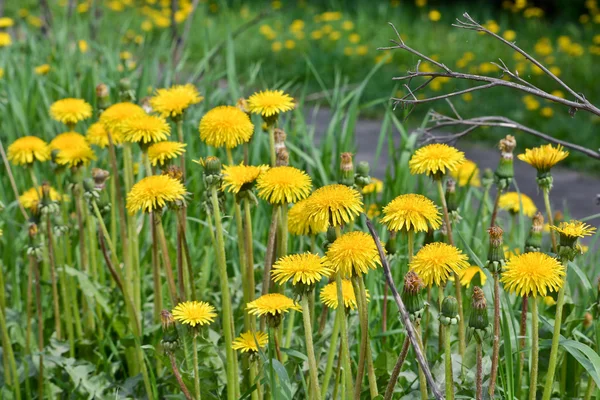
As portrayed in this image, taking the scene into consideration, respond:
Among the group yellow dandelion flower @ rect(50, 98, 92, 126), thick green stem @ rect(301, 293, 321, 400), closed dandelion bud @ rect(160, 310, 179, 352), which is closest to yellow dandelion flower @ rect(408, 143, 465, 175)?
thick green stem @ rect(301, 293, 321, 400)

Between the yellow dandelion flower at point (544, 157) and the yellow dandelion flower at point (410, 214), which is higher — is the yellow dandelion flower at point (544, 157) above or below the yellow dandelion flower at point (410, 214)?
above

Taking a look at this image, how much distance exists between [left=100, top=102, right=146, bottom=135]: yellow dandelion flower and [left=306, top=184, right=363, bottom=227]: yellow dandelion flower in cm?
64

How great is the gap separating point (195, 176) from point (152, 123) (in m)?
0.90

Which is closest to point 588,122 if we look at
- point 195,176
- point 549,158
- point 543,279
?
point 195,176

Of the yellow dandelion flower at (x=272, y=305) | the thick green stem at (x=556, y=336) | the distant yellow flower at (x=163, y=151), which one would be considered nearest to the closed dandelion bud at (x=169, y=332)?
the yellow dandelion flower at (x=272, y=305)

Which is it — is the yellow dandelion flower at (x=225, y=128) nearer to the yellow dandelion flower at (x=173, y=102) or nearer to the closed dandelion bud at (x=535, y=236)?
the yellow dandelion flower at (x=173, y=102)

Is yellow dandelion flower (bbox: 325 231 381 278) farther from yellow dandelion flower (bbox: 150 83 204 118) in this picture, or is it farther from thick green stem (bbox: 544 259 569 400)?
yellow dandelion flower (bbox: 150 83 204 118)

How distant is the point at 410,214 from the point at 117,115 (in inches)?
30.4

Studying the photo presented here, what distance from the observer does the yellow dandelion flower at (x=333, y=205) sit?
4.16 ft

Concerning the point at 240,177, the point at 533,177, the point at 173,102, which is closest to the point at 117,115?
the point at 173,102

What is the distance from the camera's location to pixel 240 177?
148 centimetres

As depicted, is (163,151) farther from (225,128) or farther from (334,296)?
(334,296)

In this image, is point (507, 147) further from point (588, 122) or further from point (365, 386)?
point (588, 122)

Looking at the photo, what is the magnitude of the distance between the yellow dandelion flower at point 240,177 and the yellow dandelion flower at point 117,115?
0.39 metres
